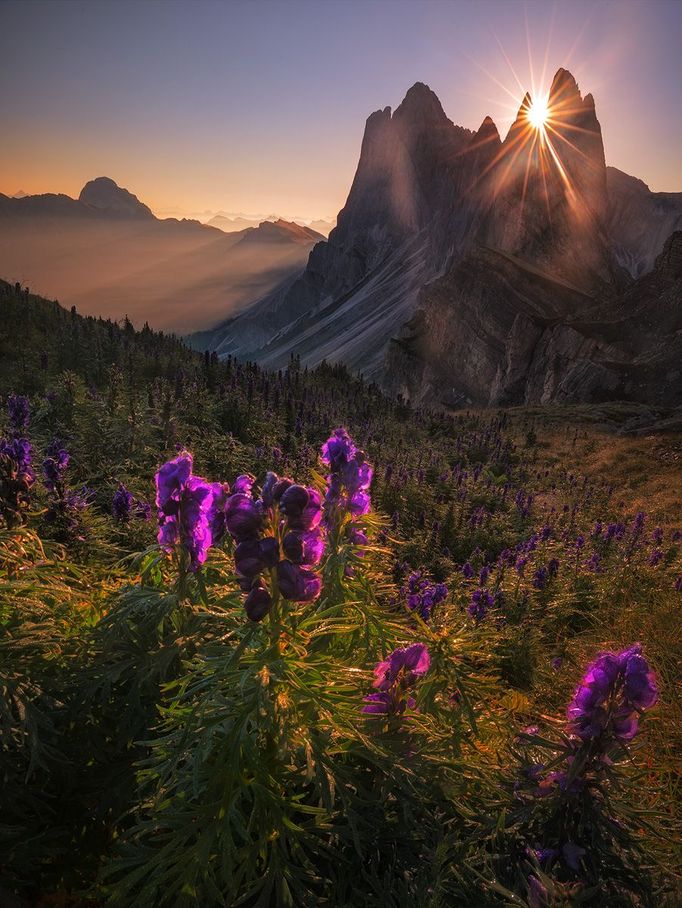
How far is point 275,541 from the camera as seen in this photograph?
1.86m

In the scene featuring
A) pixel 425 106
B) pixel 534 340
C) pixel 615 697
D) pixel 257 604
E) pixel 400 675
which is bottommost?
pixel 400 675

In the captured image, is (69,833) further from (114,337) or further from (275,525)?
(114,337)

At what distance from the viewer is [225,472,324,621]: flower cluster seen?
5.91ft

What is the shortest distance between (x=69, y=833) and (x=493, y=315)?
6663cm

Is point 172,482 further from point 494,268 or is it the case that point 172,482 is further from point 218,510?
point 494,268

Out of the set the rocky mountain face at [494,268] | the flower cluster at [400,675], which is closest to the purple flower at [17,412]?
the flower cluster at [400,675]

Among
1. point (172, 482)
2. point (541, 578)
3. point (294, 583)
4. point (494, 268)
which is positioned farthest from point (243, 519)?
point (494, 268)

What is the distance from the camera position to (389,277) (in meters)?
122

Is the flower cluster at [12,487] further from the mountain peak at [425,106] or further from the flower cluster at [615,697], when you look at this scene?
the mountain peak at [425,106]

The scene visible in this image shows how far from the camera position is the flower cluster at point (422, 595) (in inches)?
205

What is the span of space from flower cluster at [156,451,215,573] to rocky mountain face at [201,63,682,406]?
45779 mm

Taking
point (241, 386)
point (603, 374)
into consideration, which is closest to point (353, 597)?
point (241, 386)

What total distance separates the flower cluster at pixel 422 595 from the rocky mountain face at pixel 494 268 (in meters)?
42.0

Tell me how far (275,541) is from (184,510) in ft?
2.08
